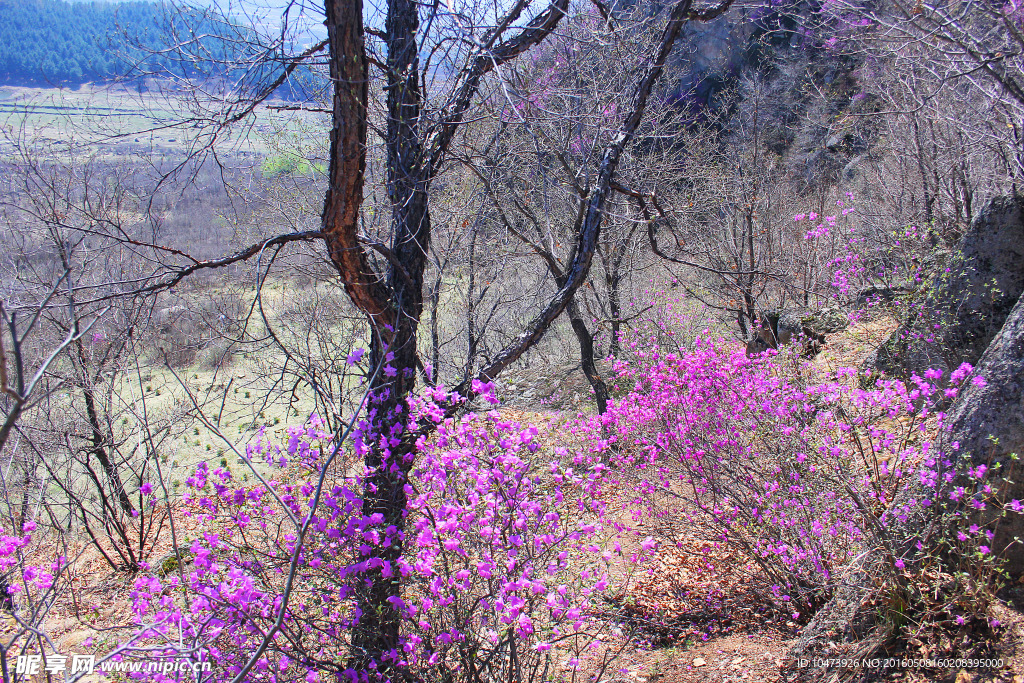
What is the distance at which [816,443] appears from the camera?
12.7 ft

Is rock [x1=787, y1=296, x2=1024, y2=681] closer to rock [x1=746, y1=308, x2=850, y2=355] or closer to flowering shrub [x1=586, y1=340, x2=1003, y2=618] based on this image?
flowering shrub [x1=586, y1=340, x2=1003, y2=618]

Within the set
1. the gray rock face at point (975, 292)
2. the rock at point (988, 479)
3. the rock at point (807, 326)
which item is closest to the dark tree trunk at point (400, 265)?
the rock at point (988, 479)

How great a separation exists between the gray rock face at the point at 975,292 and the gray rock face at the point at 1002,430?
287 centimetres

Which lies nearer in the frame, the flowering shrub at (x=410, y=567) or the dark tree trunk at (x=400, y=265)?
the flowering shrub at (x=410, y=567)

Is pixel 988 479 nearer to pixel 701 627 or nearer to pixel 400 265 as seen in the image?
pixel 701 627

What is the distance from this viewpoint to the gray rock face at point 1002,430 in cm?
284

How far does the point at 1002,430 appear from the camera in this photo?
287 cm

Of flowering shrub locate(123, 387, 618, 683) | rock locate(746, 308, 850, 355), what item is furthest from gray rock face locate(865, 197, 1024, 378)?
flowering shrub locate(123, 387, 618, 683)

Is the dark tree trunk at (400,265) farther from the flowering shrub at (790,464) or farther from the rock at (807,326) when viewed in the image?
the rock at (807,326)

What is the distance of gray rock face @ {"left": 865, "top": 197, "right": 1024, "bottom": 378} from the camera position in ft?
17.6

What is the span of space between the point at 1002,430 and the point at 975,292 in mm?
3425

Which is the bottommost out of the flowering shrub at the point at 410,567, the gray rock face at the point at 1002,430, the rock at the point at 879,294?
the flowering shrub at the point at 410,567

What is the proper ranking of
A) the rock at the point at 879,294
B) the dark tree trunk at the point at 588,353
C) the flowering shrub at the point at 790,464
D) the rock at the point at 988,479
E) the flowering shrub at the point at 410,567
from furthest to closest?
1. the dark tree trunk at the point at 588,353
2. the rock at the point at 879,294
3. the flowering shrub at the point at 790,464
4. the rock at the point at 988,479
5. the flowering shrub at the point at 410,567

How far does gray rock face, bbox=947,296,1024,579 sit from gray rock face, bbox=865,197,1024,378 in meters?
2.87
